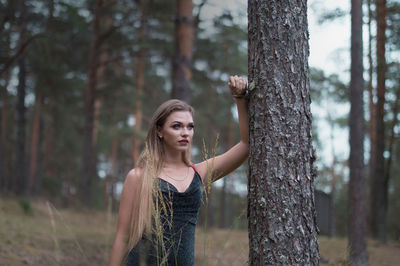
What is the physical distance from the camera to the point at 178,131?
2553 mm

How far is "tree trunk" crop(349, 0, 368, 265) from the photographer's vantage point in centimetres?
608

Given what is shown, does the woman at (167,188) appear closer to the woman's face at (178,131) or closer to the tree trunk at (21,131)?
the woman's face at (178,131)

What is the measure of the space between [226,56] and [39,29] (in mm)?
6633

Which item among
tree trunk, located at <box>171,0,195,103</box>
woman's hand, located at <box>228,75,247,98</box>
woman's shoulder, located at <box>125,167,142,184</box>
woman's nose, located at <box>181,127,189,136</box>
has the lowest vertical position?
woman's shoulder, located at <box>125,167,142,184</box>

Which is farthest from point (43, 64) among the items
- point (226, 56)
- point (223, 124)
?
point (223, 124)

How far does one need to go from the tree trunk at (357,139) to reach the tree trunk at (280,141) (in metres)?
4.29

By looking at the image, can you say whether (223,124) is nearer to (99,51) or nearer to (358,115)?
(99,51)

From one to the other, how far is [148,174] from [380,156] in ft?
32.2

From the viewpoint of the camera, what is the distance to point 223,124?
1864 centimetres

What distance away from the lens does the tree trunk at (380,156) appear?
Answer: 32.8 feet

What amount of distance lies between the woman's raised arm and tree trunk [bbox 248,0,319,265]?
0.09m

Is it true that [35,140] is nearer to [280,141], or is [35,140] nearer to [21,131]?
[21,131]

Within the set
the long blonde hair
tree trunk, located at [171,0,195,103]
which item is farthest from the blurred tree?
the long blonde hair

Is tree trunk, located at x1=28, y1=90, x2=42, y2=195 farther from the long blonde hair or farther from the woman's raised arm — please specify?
the woman's raised arm
